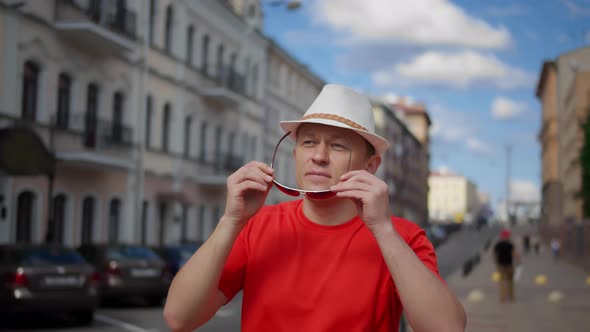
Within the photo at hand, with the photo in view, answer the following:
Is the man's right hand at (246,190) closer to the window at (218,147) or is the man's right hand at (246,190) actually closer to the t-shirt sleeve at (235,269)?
the t-shirt sleeve at (235,269)

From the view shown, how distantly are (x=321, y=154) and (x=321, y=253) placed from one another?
0.35 meters

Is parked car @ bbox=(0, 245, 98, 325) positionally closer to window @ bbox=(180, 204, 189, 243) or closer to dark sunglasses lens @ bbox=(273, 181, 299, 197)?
dark sunglasses lens @ bbox=(273, 181, 299, 197)

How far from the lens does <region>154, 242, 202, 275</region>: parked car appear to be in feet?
74.9

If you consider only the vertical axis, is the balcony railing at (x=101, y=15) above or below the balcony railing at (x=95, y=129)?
above

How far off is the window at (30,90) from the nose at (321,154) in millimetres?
23424

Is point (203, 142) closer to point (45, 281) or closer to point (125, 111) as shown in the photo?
point (125, 111)

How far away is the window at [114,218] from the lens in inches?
1233

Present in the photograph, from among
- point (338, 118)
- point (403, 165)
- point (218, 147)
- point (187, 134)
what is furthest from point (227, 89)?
point (403, 165)

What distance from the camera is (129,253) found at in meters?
19.4

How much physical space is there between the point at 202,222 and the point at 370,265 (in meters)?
38.9

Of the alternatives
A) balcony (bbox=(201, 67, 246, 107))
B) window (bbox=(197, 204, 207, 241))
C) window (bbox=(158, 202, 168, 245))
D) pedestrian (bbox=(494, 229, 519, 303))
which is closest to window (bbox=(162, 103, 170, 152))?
window (bbox=(158, 202, 168, 245))

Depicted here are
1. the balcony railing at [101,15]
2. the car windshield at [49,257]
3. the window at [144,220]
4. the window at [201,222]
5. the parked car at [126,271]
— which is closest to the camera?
the car windshield at [49,257]

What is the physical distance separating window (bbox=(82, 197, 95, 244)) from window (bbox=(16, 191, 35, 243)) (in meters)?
3.22

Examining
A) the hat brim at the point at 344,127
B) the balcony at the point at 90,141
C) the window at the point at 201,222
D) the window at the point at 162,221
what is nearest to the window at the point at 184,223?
the window at the point at 201,222
